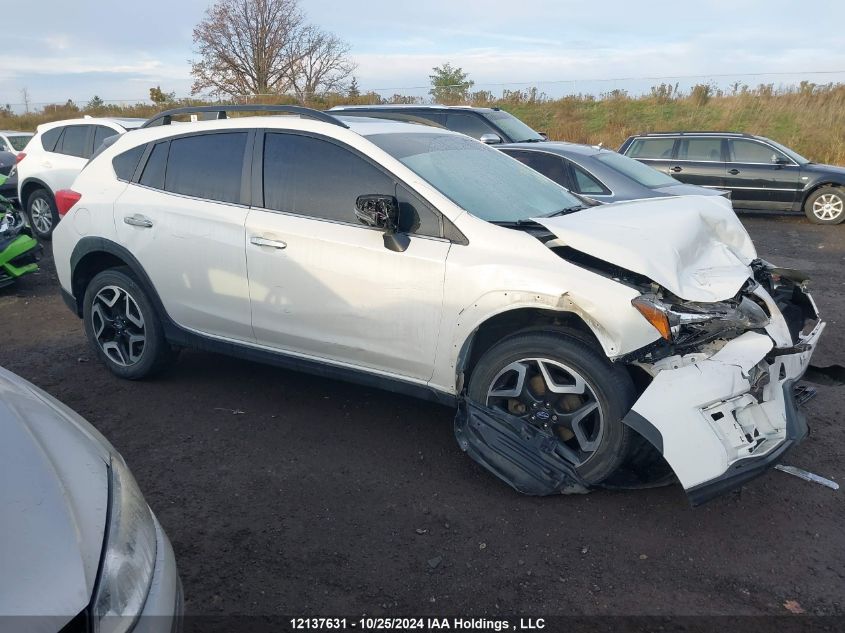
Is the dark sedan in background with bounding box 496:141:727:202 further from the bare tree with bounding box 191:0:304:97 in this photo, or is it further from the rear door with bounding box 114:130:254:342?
the bare tree with bounding box 191:0:304:97

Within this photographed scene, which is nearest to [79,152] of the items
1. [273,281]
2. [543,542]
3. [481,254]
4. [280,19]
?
[273,281]

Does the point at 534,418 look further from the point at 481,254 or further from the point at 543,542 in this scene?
the point at 481,254

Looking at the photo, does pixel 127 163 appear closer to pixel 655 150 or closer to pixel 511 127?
pixel 511 127

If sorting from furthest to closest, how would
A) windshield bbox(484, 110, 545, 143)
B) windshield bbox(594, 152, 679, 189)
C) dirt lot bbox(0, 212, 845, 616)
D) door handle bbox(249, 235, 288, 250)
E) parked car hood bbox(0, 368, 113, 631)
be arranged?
windshield bbox(484, 110, 545, 143) < windshield bbox(594, 152, 679, 189) < door handle bbox(249, 235, 288, 250) < dirt lot bbox(0, 212, 845, 616) < parked car hood bbox(0, 368, 113, 631)

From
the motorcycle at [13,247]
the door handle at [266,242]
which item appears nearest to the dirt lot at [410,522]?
the door handle at [266,242]

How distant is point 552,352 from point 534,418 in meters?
0.39

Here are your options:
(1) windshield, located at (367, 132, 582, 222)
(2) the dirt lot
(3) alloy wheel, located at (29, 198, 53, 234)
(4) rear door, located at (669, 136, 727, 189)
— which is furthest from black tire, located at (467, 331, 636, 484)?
(4) rear door, located at (669, 136, 727, 189)

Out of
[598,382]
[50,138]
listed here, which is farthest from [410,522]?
[50,138]

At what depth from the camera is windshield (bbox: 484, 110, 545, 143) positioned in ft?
36.6

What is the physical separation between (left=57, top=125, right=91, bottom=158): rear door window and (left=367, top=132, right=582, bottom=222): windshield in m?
7.53

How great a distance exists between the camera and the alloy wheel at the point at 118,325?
15.9 ft

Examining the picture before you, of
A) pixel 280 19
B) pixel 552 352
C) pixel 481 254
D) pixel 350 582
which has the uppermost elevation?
pixel 280 19

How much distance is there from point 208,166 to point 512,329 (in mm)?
2260

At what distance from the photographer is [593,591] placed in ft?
9.34
